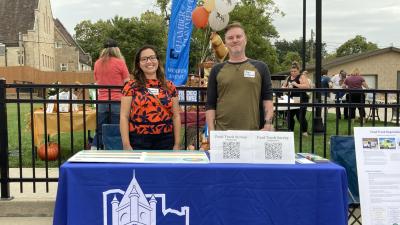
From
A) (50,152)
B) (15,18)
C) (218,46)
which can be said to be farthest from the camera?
(15,18)

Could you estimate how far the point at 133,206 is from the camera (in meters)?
2.93

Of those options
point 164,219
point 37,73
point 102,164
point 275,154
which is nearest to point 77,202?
Result: point 102,164

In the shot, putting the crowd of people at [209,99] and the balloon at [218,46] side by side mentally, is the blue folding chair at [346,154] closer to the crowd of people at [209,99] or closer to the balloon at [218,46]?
the crowd of people at [209,99]

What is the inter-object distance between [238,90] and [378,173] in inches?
51.4

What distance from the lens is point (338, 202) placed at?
303 cm

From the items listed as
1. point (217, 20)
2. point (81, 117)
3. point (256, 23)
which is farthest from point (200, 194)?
point (256, 23)

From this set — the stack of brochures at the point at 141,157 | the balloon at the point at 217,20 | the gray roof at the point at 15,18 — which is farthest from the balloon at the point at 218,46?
the gray roof at the point at 15,18

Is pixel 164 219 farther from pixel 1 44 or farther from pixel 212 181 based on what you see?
pixel 1 44

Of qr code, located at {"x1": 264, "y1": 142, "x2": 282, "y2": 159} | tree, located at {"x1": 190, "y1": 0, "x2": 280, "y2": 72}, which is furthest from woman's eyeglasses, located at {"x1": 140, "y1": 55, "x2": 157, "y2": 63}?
tree, located at {"x1": 190, "y1": 0, "x2": 280, "y2": 72}

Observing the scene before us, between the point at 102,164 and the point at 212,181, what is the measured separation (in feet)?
2.41

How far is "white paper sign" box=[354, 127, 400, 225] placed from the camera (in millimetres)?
3461

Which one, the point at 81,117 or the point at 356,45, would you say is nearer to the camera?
the point at 81,117

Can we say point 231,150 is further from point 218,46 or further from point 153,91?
point 218,46

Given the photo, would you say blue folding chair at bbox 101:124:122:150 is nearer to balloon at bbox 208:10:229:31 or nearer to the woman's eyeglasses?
the woman's eyeglasses
